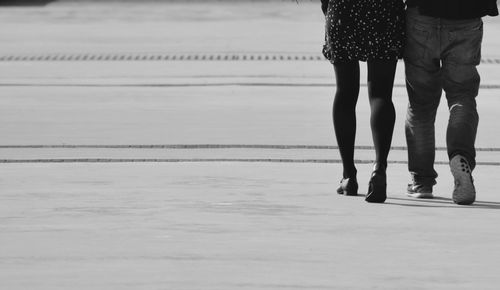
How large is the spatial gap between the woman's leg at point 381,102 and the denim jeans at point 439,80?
0.12 meters

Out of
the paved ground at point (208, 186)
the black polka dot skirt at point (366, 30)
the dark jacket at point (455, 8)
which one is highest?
the dark jacket at point (455, 8)

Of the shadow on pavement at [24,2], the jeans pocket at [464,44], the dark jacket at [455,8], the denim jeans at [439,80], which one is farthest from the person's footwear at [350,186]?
the shadow on pavement at [24,2]

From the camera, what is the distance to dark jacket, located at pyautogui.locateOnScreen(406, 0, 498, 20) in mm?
7598

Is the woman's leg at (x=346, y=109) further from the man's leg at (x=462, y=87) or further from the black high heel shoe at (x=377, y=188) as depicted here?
the man's leg at (x=462, y=87)

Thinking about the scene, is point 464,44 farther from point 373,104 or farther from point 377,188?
point 377,188

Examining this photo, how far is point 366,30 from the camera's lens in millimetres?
7672

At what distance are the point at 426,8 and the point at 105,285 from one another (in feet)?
8.49

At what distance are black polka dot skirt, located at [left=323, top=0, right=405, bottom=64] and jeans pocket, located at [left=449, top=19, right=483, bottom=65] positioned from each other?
232mm

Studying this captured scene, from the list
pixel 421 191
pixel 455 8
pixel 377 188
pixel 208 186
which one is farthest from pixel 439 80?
pixel 208 186

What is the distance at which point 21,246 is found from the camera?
21.1ft

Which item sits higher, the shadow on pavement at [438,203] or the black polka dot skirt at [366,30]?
the black polka dot skirt at [366,30]

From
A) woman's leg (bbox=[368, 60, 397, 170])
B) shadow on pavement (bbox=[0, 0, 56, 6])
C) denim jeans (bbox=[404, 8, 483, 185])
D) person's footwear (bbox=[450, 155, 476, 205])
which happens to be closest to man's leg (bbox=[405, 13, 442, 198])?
denim jeans (bbox=[404, 8, 483, 185])

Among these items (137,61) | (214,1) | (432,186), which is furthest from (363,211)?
(214,1)

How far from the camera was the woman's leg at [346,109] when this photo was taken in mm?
7809
